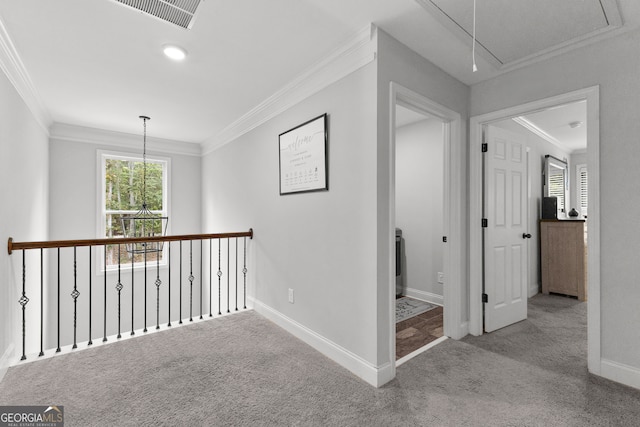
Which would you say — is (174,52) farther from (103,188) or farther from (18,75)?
(103,188)

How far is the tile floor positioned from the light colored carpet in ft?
0.26

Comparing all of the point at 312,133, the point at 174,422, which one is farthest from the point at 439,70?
the point at 174,422

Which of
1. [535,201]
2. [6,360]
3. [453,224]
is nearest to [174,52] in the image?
[6,360]

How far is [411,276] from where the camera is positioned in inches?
162

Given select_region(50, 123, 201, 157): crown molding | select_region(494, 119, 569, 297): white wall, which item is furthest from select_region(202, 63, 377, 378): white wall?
select_region(494, 119, 569, 297): white wall

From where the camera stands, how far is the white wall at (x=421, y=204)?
149 inches

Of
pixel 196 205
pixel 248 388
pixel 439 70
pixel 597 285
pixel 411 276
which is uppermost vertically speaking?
pixel 439 70

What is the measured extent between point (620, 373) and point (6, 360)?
423 cm

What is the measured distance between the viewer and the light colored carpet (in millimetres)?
3344

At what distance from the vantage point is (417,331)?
114 inches

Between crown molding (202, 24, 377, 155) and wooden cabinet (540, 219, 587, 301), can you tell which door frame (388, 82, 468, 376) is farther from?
wooden cabinet (540, 219, 587, 301)

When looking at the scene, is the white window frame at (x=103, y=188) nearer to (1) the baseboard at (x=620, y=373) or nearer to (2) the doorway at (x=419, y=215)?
(2) the doorway at (x=419, y=215)

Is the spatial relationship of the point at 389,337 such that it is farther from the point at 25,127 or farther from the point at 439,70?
the point at 25,127

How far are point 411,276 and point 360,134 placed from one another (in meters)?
2.67
